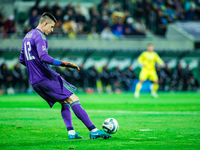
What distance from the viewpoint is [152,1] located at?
34.3m

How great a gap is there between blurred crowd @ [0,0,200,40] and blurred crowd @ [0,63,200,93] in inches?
97.5

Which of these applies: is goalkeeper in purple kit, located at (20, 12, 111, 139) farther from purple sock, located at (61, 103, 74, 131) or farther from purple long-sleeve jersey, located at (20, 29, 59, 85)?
purple sock, located at (61, 103, 74, 131)

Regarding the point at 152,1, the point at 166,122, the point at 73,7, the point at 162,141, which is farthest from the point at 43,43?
the point at 152,1

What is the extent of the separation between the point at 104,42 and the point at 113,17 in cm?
271

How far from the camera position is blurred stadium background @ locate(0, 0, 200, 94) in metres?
27.8

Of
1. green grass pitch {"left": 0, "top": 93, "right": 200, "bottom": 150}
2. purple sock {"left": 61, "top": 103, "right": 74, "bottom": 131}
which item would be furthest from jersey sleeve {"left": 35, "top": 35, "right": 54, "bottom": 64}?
green grass pitch {"left": 0, "top": 93, "right": 200, "bottom": 150}

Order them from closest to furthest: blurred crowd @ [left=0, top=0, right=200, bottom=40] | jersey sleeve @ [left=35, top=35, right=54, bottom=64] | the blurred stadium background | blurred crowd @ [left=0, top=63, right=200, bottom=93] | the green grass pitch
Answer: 1. the green grass pitch
2. jersey sleeve @ [left=35, top=35, right=54, bottom=64]
3. blurred crowd @ [left=0, top=63, right=200, bottom=93]
4. the blurred stadium background
5. blurred crowd @ [left=0, top=0, right=200, bottom=40]

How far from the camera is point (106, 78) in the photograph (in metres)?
29.2

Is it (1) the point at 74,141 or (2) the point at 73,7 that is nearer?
(1) the point at 74,141

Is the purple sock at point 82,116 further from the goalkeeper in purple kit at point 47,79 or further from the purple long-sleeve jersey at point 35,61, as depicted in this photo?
the purple long-sleeve jersey at point 35,61

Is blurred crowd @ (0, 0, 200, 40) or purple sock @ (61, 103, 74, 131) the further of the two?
blurred crowd @ (0, 0, 200, 40)

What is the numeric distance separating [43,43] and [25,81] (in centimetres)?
2130

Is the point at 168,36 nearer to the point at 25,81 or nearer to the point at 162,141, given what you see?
the point at 25,81

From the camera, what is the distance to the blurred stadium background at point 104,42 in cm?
2777
